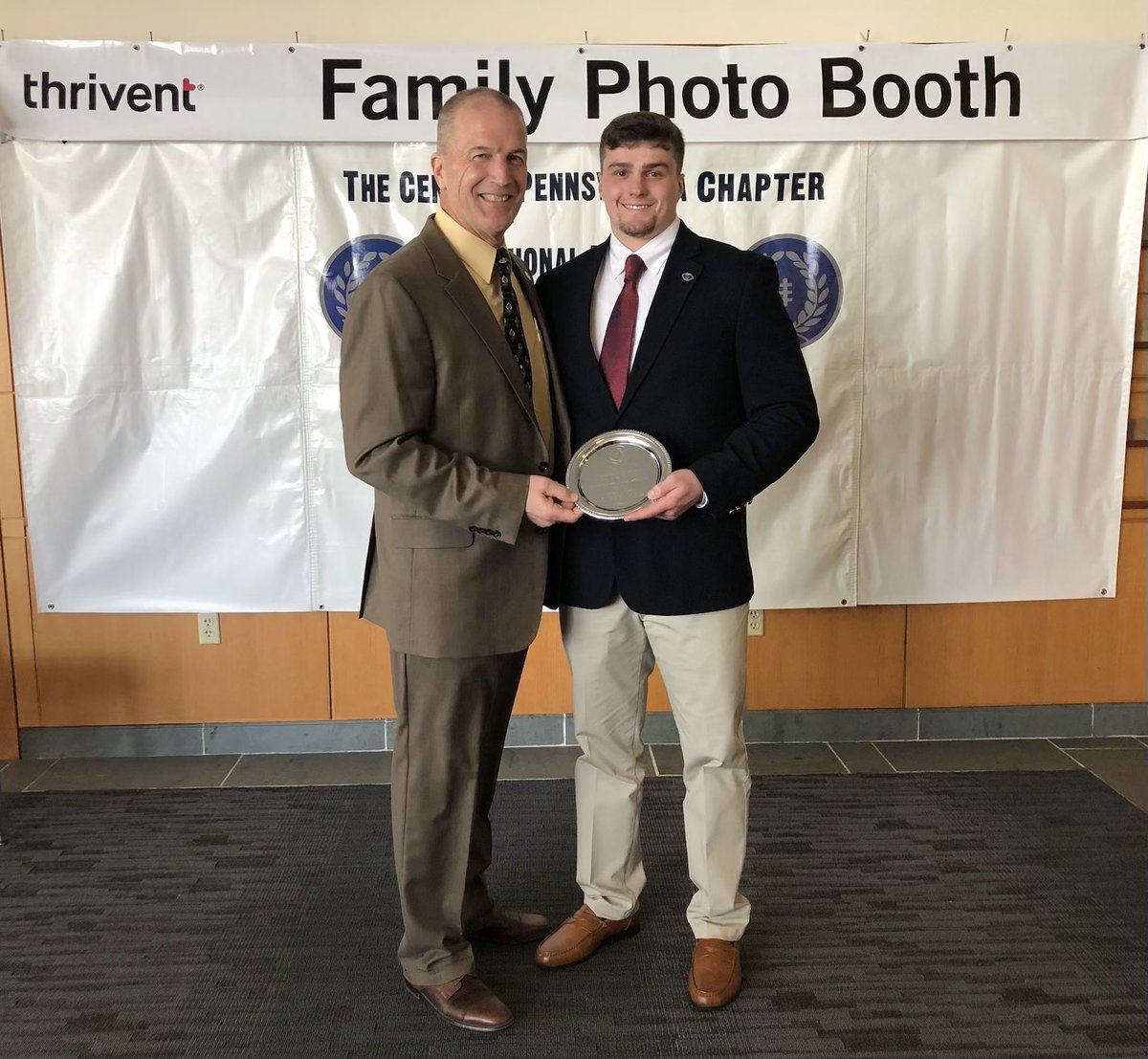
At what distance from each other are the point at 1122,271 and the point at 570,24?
2002 millimetres

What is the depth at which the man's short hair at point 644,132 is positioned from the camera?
6.43 ft

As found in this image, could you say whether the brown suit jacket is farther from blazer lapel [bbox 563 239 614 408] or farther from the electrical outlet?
the electrical outlet

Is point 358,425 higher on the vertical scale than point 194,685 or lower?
higher

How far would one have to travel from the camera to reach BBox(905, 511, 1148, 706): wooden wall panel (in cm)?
364

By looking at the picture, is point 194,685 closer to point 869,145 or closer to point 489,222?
point 489,222

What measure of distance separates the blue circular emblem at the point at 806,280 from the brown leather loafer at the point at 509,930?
2006 mm

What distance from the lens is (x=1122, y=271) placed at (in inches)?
134

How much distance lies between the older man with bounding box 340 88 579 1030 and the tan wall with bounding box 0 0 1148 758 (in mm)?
1546

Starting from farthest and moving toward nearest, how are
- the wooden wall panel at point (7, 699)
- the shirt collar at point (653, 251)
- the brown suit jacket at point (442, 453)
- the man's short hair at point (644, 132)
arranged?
the wooden wall panel at point (7, 699) < the shirt collar at point (653, 251) < the man's short hair at point (644, 132) < the brown suit jacket at point (442, 453)

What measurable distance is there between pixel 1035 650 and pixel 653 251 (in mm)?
2412

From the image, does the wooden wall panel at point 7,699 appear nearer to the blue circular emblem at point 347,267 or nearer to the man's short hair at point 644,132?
the blue circular emblem at point 347,267

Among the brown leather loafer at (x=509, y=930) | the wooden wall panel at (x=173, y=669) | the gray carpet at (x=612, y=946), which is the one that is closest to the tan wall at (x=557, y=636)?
the wooden wall panel at (x=173, y=669)

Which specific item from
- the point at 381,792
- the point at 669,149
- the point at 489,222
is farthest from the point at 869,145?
the point at 381,792

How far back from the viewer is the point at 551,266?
331 centimetres
